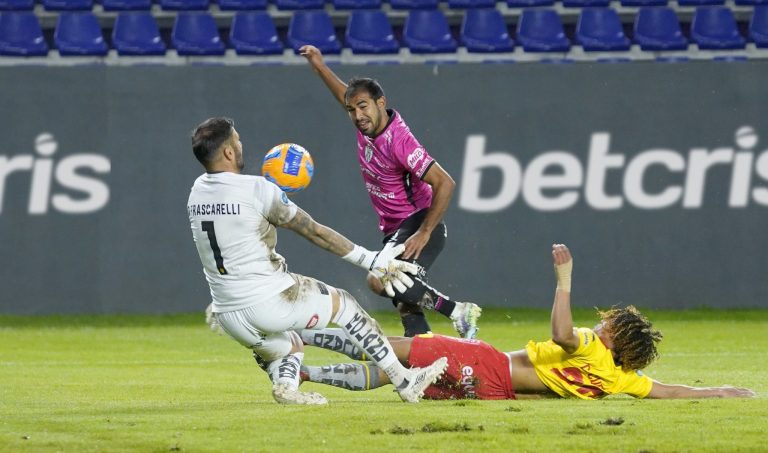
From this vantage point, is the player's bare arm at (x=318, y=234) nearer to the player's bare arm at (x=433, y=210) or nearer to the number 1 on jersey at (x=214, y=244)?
the number 1 on jersey at (x=214, y=244)

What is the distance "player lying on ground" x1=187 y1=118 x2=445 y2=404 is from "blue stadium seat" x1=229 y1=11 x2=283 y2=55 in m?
9.19

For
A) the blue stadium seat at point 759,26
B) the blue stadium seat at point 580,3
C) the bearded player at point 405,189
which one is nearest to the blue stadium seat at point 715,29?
the blue stadium seat at point 759,26

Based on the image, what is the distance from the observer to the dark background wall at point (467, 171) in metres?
15.9

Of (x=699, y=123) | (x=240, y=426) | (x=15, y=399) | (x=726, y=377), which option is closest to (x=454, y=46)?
(x=699, y=123)

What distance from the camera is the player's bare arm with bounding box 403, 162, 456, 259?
33.7 feet

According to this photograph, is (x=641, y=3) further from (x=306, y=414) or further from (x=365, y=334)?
(x=306, y=414)

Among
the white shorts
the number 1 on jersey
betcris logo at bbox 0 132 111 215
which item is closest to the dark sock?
the white shorts

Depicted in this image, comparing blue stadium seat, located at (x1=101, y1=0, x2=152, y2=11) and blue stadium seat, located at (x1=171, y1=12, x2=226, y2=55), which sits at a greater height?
blue stadium seat, located at (x1=101, y1=0, x2=152, y2=11)

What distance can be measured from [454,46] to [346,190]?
108 inches

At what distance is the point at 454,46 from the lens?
17688 mm

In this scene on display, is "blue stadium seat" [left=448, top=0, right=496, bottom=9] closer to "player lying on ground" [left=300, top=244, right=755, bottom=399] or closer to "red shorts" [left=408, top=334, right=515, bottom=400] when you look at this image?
"player lying on ground" [left=300, top=244, right=755, bottom=399]

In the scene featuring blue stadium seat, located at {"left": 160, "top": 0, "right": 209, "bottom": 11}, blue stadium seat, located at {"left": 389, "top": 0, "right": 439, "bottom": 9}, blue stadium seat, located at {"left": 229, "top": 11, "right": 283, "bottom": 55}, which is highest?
blue stadium seat, located at {"left": 389, "top": 0, "right": 439, "bottom": 9}

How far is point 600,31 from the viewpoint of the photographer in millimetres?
18000

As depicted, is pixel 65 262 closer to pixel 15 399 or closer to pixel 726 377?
pixel 15 399
